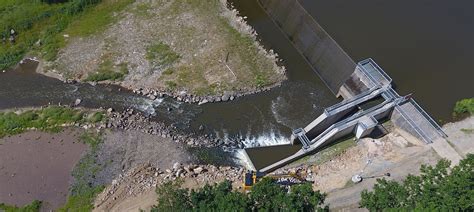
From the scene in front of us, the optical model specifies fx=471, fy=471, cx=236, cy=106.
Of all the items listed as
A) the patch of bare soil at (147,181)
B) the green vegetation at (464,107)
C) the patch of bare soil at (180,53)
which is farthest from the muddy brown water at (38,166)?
the green vegetation at (464,107)

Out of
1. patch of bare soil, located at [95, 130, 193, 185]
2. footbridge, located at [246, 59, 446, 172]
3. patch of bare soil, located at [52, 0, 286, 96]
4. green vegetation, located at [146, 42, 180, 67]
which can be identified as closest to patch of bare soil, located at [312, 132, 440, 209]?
footbridge, located at [246, 59, 446, 172]

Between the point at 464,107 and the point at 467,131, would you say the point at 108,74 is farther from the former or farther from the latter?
the point at 467,131

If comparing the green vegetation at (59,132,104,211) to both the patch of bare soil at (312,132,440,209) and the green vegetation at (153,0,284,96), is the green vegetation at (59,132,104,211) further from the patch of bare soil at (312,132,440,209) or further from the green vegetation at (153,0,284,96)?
the patch of bare soil at (312,132,440,209)

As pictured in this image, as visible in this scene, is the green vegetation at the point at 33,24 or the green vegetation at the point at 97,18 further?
the green vegetation at the point at 97,18

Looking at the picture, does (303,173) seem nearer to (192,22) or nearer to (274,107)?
(274,107)

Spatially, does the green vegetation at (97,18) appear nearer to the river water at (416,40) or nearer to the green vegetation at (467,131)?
the river water at (416,40)

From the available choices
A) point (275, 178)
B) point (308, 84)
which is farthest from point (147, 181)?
point (308, 84)
